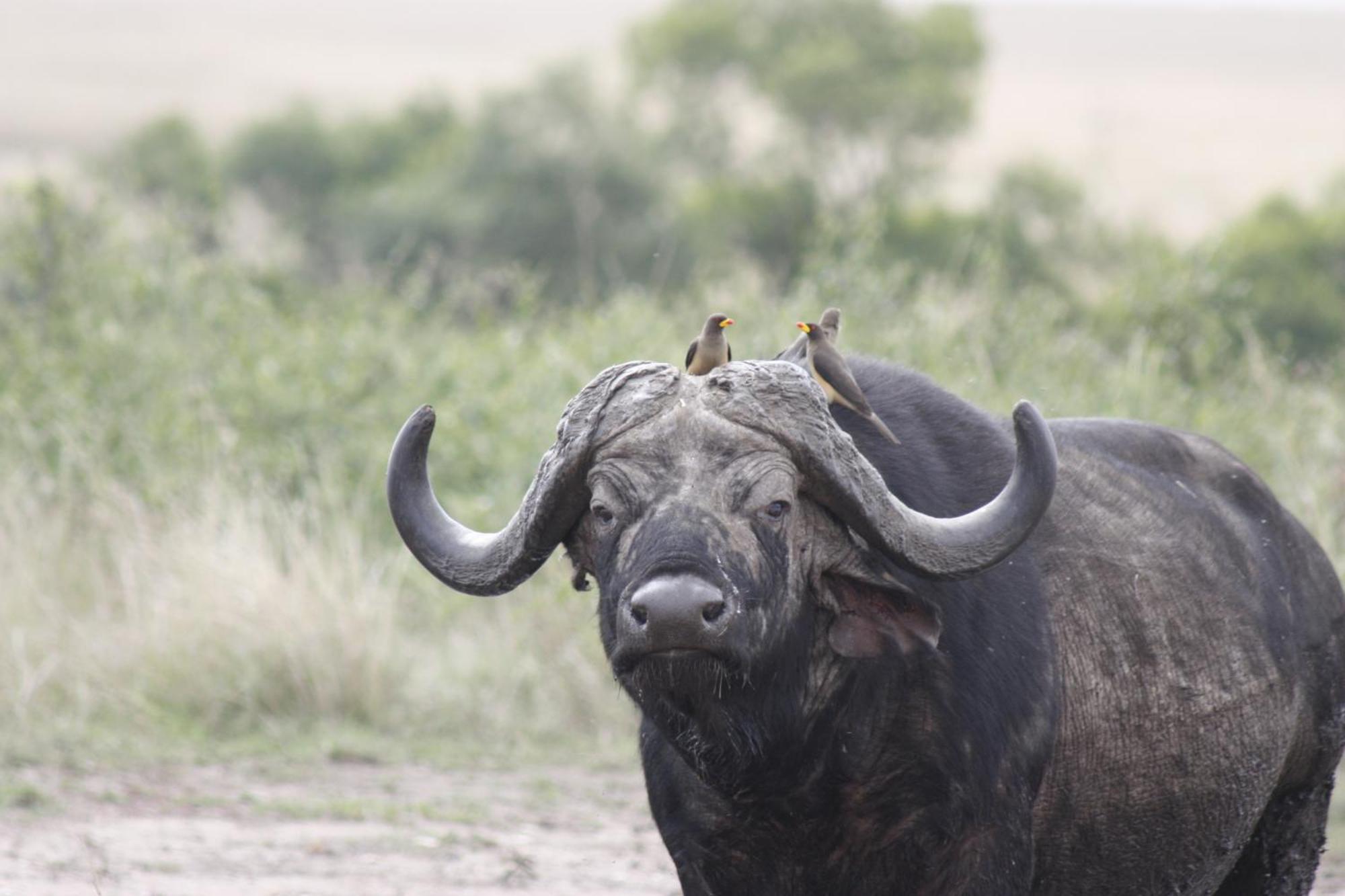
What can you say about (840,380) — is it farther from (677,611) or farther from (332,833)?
(332,833)

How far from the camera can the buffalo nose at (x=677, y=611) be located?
178 inches

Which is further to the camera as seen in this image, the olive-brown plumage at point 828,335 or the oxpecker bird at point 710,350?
the olive-brown plumage at point 828,335

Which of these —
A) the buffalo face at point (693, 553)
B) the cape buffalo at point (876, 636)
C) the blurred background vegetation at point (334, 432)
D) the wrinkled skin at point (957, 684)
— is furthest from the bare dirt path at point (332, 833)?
the buffalo face at point (693, 553)

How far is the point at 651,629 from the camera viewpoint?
4.55 m

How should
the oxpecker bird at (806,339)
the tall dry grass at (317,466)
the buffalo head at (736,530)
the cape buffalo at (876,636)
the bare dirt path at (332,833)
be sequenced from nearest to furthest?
the buffalo head at (736,530)
the cape buffalo at (876,636)
the oxpecker bird at (806,339)
the bare dirt path at (332,833)
the tall dry grass at (317,466)

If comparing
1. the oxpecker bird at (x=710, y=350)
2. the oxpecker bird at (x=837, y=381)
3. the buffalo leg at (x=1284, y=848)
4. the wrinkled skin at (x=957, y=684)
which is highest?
the oxpecker bird at (x=710, y=350)

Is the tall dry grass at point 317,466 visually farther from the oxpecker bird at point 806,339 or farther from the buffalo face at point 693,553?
the buffalo face at point 693,553

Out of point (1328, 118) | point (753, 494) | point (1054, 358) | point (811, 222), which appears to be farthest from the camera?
point (1328, 118)

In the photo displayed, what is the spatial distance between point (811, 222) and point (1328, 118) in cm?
7844

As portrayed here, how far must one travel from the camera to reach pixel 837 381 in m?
5.49

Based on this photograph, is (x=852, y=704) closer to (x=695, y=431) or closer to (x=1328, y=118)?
(x=695, y=431)

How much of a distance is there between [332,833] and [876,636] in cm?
467

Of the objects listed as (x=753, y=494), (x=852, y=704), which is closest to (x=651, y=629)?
(x=753, y=494)

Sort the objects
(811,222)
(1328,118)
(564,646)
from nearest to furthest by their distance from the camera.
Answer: (564,646), (811,222), (1328,118)
